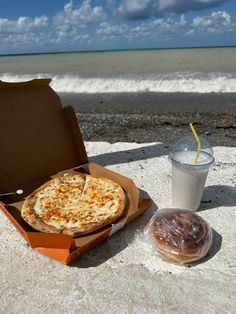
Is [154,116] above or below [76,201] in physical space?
below

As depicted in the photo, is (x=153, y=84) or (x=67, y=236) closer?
(x=67, y=236)

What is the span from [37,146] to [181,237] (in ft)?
4.54

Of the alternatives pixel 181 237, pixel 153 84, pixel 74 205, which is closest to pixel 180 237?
pixel 181 237

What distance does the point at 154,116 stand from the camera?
Result: 7293 mm

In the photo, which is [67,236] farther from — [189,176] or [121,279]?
[189,176]

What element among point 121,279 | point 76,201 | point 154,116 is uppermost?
point 76,201

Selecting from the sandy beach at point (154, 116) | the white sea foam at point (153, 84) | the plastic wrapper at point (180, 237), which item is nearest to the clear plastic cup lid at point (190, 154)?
the plastic wrapper at point (180, 237)

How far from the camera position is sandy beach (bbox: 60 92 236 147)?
586 centimetres

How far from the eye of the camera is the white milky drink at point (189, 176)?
2.03 meters

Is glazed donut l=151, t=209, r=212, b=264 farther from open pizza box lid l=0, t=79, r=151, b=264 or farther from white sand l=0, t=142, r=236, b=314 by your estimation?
open pizza box lid l=0, t=79, r=151, b=264

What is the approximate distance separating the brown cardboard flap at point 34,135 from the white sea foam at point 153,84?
8.46 meters

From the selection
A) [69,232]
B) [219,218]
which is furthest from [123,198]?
[219,218]

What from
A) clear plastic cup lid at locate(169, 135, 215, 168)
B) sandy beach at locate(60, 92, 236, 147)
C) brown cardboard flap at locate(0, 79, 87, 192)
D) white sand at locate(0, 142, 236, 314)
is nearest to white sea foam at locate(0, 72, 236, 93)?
sandy beach at locate(60, 92, 236, 147)

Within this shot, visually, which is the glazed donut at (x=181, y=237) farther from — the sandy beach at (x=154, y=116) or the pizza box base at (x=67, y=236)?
the sandy beach at (x=154, y=116)
